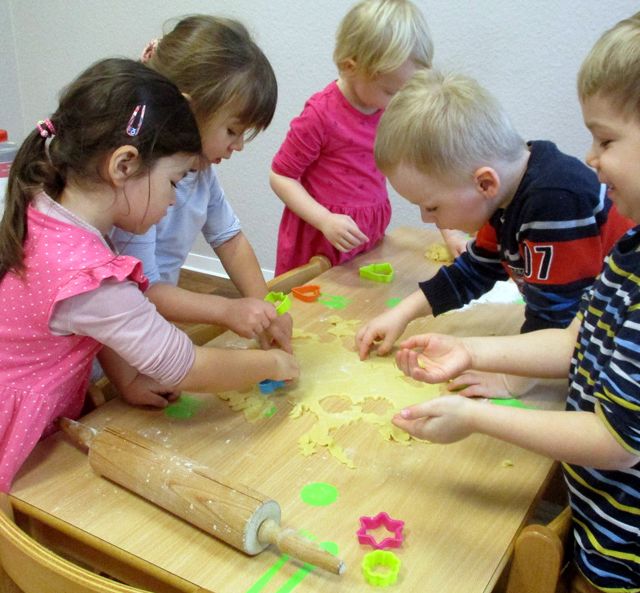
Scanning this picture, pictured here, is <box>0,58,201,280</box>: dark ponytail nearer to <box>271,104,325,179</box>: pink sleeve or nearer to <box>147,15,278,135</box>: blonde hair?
<box>147,15,278,135</box>: blonde hair

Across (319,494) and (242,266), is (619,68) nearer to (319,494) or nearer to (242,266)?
(319,494)

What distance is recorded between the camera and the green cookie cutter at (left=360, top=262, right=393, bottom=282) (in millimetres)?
1433

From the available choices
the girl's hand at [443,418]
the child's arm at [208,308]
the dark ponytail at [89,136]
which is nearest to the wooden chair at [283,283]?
the child's arm at [208,308]

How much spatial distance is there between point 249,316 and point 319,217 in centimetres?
53

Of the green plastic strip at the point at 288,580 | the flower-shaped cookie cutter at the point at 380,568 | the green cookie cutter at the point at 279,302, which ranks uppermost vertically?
the green cookie cutter at the point at 279,302

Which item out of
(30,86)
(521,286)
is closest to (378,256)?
(521,286)

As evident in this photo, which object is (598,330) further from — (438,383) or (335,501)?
(335,501)

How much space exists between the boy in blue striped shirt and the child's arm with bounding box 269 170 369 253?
57cm

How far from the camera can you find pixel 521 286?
1144mm

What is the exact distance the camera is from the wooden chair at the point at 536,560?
718mm

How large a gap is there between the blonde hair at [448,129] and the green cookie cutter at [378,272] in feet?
1.32

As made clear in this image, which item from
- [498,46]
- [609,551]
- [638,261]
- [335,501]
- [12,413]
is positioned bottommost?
[609,551]

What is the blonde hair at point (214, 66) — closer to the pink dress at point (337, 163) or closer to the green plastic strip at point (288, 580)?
the pink dress at point (337, 163)

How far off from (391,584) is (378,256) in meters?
1.00
